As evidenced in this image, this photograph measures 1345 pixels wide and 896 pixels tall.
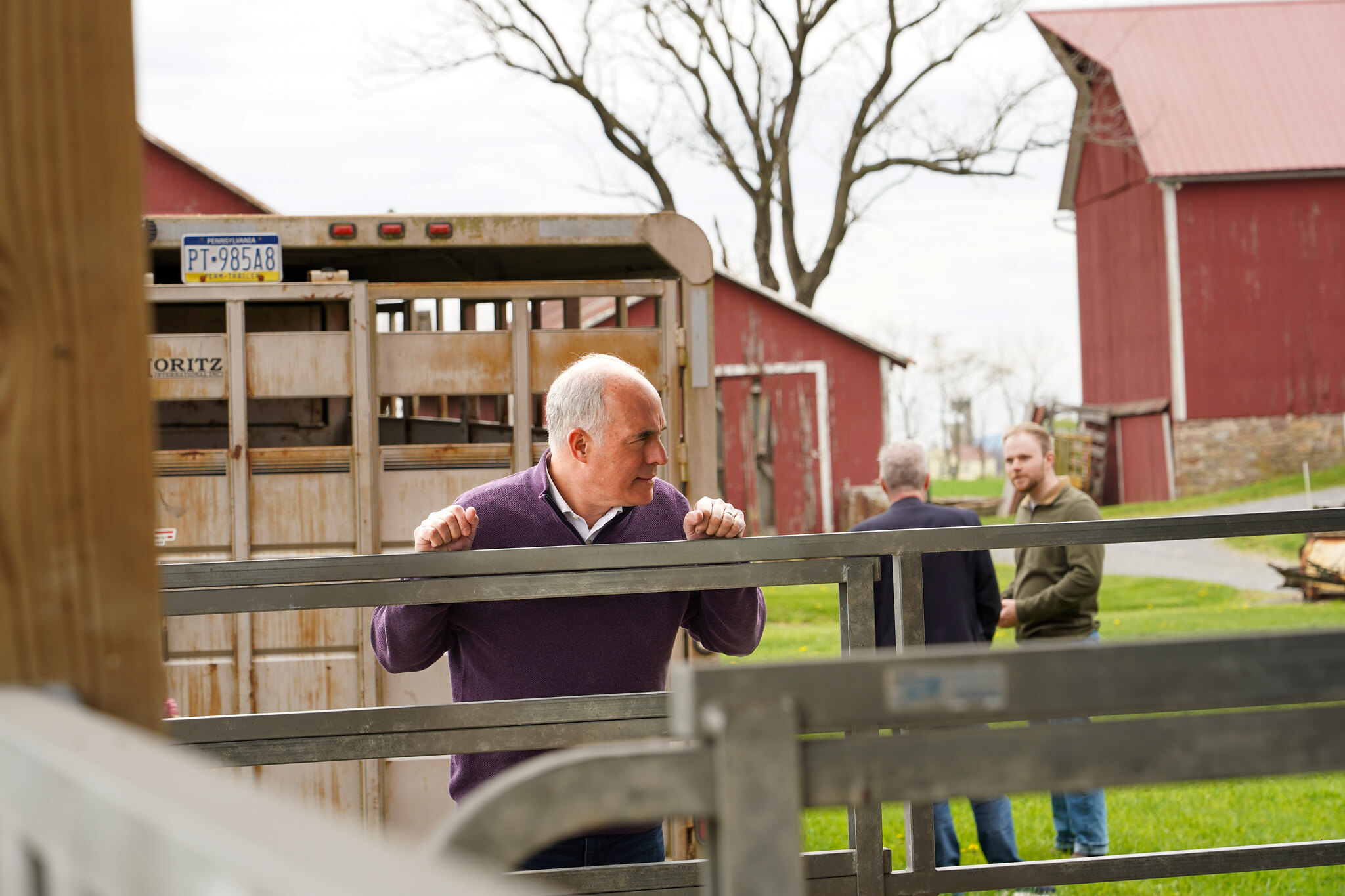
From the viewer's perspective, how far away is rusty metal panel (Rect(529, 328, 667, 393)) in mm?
5254

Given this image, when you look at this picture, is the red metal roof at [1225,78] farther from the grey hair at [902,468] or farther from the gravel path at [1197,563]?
the grey hair at [902,468]

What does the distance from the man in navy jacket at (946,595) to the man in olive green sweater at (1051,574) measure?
0.20m

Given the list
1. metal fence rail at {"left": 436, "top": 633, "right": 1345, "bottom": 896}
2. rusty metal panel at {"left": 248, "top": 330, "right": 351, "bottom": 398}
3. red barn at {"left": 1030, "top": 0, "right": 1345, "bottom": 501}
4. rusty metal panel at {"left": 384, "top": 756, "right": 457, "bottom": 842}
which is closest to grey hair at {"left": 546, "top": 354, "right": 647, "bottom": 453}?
rusty metal panel at {"left": 248, "top": 330, "right": 351, "bottom": 398}

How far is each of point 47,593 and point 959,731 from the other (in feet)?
2.29

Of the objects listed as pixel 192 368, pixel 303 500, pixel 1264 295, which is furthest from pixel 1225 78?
pixel 192 368

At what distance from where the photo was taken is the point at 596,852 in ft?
9.29

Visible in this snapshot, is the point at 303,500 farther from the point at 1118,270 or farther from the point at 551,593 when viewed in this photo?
the point at 1118,270

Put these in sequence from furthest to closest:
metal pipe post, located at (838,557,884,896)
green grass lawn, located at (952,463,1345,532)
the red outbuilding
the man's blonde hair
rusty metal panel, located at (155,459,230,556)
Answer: green grass lawn, located at (952,463,1345,532)
the red outbuilding
the man's blonde hair
rusty metal panel, located at (155,459,230,556)
metal pipe post, located at (838,557,884,896)

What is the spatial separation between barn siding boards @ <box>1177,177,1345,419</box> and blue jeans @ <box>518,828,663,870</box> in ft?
A: 75.7

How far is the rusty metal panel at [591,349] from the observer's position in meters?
5.25

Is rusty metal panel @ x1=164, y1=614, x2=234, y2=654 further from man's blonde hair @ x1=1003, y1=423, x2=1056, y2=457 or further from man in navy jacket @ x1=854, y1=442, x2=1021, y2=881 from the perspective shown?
man's blonde hair @ x1=1003, y1=423, x2=1056, y2=457

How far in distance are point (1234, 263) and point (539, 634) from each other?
78.7ft

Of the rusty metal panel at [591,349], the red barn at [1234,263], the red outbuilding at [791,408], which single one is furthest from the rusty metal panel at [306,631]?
the red barn at [1234,263]

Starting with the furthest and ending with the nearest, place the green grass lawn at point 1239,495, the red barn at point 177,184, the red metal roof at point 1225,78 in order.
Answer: the red metal roof at point 1225,78 < the green grass lawn at point 1239,495 < the red barn at point 177,184
